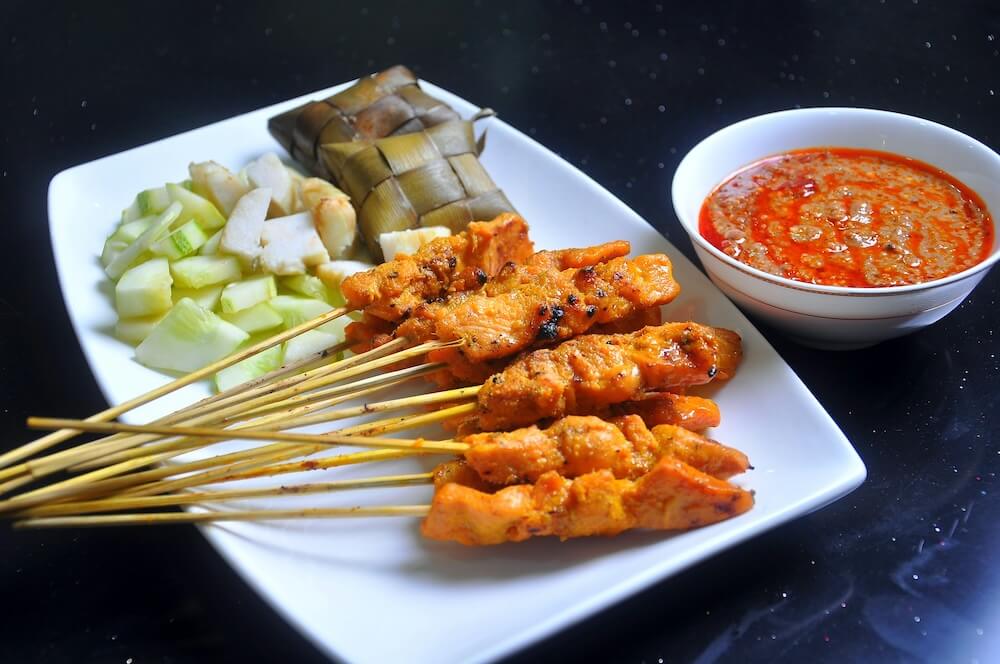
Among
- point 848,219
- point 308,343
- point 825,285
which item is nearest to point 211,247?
point 308,343

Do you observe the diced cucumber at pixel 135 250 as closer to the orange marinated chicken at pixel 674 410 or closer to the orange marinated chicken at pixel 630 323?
the orange marinated chicken at pixel 630 323

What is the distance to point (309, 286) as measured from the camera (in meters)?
3.51

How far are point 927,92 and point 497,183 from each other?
7.93ft

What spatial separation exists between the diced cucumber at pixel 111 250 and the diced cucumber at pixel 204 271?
0.84 feet

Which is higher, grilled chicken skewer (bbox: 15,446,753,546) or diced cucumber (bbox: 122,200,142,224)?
diced cucumber (bbox: 122,200,142,224)

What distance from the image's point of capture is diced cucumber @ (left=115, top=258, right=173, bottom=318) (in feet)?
10.6

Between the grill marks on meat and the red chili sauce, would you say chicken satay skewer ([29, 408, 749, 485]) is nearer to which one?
the grill marks on meat

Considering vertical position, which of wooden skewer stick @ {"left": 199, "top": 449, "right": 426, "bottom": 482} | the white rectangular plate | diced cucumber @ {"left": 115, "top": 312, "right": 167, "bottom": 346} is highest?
diced cucumber @ {"left": 115, "top": 312, "right": 167, "bottom": 346}

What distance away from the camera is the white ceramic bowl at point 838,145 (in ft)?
9.35

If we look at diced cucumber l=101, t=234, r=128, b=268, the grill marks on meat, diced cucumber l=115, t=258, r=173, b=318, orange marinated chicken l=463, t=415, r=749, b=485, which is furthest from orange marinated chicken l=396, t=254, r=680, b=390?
diced cucumber l=101, t=234, r=128, b=268

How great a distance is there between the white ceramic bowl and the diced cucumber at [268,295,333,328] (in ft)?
4.33

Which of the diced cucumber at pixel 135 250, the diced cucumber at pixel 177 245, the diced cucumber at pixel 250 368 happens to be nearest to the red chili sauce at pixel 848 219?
the diced cucumber at pixel 250 368

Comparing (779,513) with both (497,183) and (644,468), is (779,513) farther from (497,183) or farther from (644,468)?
(497,183)

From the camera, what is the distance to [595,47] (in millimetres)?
5375
